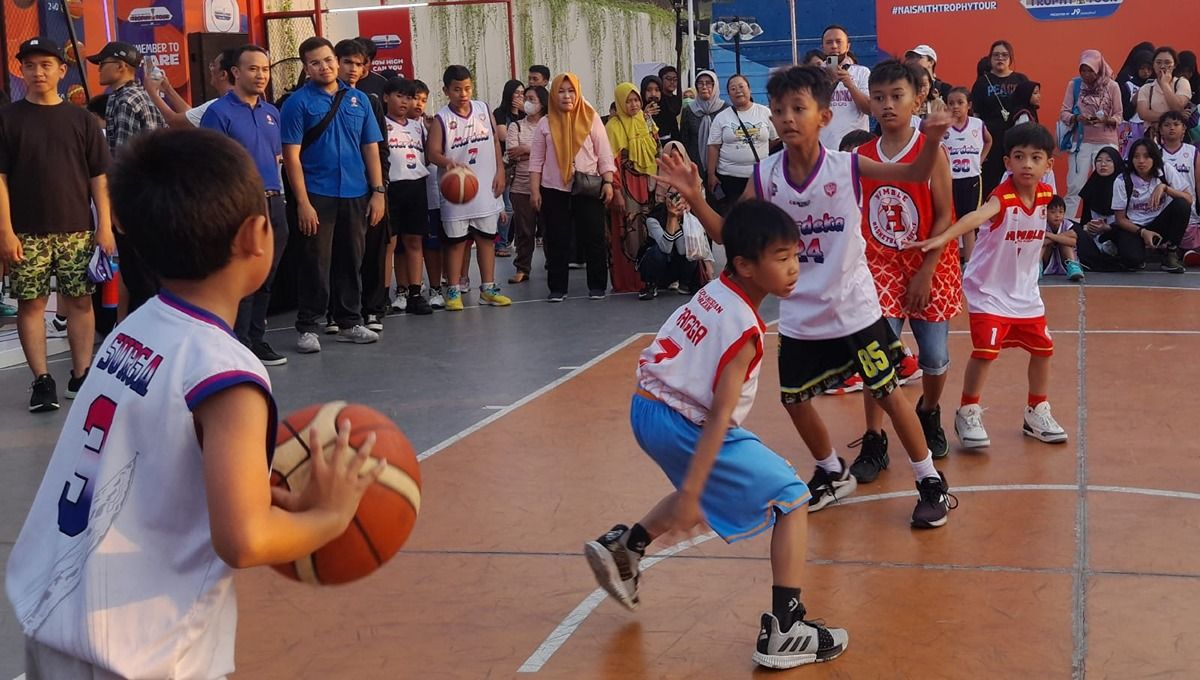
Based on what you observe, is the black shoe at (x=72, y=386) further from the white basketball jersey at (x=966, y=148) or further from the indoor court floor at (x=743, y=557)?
the white basketball jersey at (x=966, y=148)

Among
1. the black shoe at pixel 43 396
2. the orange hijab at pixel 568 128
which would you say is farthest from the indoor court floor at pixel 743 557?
the orange hijab at pixel 568 128

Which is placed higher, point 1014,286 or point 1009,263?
point 1009,263

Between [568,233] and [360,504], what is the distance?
9686 millimetres

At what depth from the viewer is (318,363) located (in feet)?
31.9

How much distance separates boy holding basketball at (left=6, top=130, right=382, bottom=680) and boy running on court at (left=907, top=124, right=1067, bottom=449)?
494 cm

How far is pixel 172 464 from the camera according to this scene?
2307 mm

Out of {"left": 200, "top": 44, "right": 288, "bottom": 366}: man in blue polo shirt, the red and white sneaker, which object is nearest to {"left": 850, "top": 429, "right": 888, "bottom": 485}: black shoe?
the red and white sneaker

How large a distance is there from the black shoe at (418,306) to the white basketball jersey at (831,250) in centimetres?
652

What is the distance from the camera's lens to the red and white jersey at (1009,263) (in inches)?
269

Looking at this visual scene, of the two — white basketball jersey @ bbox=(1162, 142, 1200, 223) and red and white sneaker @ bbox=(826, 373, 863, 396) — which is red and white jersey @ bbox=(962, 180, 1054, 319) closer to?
red and white sneaker @ bbox=(826, 373, 863, 396)

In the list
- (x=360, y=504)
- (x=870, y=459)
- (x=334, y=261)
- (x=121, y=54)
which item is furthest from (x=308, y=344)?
(x=360, y=504)

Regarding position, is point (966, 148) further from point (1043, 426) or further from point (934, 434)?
point (934, 434)

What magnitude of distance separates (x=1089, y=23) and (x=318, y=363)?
35.2 ft

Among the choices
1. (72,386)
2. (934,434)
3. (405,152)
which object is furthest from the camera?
(405,152)
